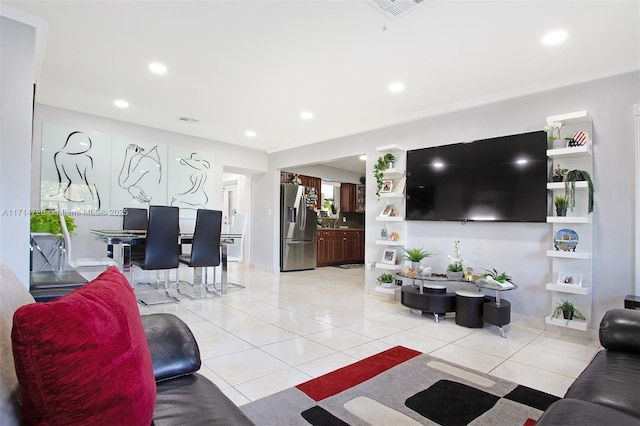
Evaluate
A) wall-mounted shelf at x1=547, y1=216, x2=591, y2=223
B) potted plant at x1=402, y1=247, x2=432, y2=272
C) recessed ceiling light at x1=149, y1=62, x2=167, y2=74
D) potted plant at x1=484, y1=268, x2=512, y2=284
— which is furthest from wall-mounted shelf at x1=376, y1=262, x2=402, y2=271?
recessed ceiling light at x1=149, y1=62, x2=167, y2=74

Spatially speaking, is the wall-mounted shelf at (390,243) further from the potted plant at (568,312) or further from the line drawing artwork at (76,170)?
the line drawing artwork at (76,170)

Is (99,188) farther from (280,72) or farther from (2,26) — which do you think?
(280,72)

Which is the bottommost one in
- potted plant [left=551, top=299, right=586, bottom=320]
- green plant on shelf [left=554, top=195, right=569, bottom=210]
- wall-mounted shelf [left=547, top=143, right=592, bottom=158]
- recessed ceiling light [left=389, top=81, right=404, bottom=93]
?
potted plant [left=551, top=299, right=586, bottom=320]

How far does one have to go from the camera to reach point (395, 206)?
4.77m

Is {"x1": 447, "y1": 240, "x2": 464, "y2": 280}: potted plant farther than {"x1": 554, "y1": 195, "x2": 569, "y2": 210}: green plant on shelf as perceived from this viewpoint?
Yes

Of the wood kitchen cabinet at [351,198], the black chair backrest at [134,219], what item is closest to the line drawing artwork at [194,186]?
the black chair backrest at [134,219]

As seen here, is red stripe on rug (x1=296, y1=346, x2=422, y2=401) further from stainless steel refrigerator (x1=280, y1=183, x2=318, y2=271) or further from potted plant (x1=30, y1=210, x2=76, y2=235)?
stainless steel refrigerator (x1=280, y1=183, x2=318, y2=271)

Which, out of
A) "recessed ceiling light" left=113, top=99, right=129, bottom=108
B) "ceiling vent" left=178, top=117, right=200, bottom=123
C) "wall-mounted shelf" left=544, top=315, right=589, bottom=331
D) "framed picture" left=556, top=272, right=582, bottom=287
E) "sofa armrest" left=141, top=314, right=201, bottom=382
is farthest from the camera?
"ceiling vent" left=178, top=117, right=200, bottom=123

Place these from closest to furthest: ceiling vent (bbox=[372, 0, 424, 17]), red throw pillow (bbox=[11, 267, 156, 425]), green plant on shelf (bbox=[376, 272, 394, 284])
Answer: red throw pillow (bbox=[11, 267, 156, 425]) < ceiling vent (bbox=[372, 0, 424, 17]) < green plant on shelf (bbox=[376, 272, 394, 284])

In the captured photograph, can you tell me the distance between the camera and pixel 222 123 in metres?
5.27

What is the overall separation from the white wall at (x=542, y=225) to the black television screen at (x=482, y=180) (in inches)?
4.9

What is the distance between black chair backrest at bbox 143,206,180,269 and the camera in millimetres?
4109

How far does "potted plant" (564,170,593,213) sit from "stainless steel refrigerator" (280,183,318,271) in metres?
4.94

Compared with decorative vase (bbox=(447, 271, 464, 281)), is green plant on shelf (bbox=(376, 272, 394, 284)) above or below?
below
